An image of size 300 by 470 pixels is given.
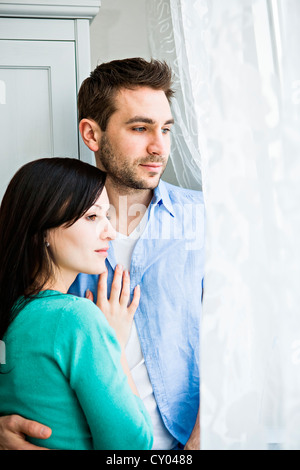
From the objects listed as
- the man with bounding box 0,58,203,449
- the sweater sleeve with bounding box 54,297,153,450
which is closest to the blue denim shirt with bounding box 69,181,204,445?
the man with bounding box 0,58,203,449

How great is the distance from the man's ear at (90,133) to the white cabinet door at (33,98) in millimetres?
77

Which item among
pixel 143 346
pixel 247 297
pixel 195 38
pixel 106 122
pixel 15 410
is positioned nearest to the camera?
pixel 247 297

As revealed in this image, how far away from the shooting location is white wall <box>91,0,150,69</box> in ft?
5.46

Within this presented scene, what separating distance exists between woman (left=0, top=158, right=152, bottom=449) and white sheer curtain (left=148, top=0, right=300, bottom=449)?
0.69ft

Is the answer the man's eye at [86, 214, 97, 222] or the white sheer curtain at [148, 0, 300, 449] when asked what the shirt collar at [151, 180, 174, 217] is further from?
the white sheer curtain at [148, 0, 300, 449]

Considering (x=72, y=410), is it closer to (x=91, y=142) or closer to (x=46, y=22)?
(x=91, y=142)

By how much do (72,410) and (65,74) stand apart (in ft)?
3.04

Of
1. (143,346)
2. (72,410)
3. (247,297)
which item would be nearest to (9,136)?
(143,346)

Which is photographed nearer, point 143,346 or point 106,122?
point 143,346

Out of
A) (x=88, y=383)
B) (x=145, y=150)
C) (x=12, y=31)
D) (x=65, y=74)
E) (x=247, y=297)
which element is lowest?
(x=88, y=383)

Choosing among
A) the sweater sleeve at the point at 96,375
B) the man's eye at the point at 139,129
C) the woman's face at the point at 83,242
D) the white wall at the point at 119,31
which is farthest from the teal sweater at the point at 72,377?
the white wall at the point at 119,31

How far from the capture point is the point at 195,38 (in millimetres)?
899

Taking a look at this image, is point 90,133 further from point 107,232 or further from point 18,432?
point 18,432

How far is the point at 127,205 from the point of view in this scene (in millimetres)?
1428
